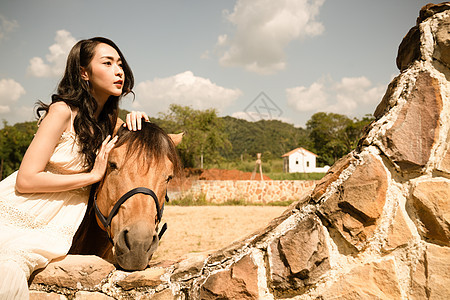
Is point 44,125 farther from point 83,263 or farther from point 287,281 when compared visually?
point 287,281

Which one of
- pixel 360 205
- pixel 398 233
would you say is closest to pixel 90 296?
pixel 360 205

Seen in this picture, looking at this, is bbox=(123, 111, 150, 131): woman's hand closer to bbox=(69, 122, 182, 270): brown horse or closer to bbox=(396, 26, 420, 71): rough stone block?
bbox=(69, 122, 182, 270): brown horse

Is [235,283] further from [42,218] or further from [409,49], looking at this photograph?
[409,49]

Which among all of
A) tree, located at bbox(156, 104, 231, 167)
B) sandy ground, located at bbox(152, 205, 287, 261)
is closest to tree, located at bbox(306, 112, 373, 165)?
tree, located at bbox(156, 104, 231, 167)

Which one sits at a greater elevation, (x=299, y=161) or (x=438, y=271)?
(x=299, y=161)

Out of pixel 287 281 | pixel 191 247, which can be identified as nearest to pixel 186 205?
pixel 191 247

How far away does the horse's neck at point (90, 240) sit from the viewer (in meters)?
2.10

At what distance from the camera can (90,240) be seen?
224cm

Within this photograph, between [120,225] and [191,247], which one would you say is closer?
[120,225]

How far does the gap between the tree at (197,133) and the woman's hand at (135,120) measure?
23.0 meters

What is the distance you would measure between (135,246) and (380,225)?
3.66 ft

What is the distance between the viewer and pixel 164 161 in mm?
1931

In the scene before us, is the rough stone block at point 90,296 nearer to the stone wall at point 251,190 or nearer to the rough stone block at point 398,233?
the rough stone block at point 398,233

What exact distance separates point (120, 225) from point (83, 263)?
0.28m
